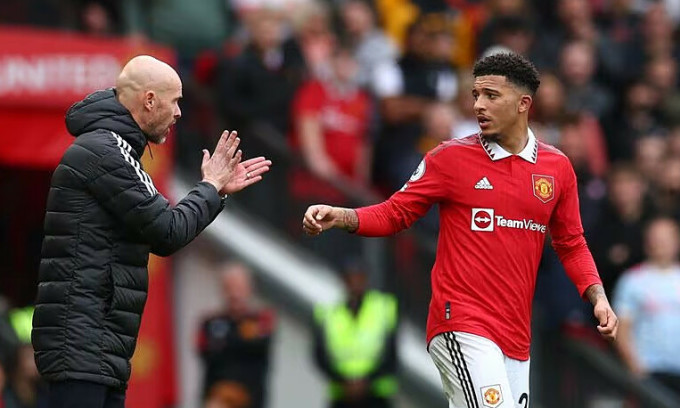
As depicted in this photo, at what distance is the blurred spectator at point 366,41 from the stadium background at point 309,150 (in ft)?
0.08

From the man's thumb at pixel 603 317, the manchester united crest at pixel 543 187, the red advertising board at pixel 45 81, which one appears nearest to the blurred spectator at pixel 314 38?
the red advertising board at pixel 45 81

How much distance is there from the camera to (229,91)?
51.2 ft

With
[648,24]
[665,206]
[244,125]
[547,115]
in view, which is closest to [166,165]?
[244,125]

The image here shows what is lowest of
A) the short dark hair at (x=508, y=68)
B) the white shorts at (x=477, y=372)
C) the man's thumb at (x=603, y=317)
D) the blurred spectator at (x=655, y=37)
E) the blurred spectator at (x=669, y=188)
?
the white shorts at (x=477, y=372)

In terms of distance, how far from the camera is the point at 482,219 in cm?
857

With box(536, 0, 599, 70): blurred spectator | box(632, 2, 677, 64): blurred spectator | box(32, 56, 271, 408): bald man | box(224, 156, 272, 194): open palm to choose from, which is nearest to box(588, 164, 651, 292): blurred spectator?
box(536, 0, 599, 70): blurred spectator

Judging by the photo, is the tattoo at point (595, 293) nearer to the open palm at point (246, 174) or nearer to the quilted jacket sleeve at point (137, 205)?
the open palm at point (246, 174)

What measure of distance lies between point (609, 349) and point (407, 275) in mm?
2022

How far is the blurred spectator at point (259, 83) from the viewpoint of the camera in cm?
1553

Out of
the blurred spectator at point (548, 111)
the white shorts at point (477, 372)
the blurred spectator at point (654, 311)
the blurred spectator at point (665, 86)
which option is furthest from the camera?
the blurred spectator at point (665, 86)

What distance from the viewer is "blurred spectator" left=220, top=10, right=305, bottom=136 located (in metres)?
15.5

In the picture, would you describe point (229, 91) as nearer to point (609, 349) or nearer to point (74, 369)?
point (609, 349)

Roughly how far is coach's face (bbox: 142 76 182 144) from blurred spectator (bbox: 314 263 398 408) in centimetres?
626

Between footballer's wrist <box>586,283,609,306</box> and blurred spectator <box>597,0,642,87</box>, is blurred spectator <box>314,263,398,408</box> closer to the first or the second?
blurred spectator <box>597,0,642,87</box>
